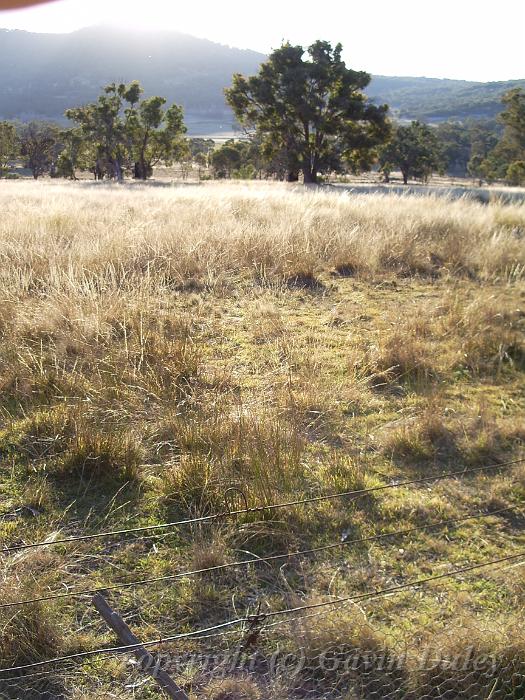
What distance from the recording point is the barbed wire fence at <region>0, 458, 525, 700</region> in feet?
5.64

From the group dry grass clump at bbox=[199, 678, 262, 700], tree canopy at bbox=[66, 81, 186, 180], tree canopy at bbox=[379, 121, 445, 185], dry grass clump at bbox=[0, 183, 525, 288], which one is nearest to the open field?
dry grass clump at bbox=[199, 678, 262, 700]

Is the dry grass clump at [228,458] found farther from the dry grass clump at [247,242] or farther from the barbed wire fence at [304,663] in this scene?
the dry grass clump at [247,242]

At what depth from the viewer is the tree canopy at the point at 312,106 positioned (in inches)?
1110

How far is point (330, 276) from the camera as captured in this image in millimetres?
→ 6727

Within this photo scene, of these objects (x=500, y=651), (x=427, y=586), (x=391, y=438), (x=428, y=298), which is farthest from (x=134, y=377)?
(x=428, y=298)

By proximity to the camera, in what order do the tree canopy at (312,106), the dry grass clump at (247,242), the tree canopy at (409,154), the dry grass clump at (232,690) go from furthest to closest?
the tree canopy at (409,154), the tree canopy at (312,106), the dry grass clump at (247,242), the dry grass clump at (232,690)

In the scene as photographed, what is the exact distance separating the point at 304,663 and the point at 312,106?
30062mm

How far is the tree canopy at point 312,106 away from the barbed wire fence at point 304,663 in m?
29.5

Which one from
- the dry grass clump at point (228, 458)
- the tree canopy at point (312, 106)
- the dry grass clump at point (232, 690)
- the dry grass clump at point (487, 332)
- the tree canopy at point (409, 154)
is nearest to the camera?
the dry grass clump at point (232, 690)

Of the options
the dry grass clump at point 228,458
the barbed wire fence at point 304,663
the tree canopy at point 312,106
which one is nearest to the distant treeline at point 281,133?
the tree canopy at point 312,106

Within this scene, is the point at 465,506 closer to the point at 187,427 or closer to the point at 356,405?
the point at 356,405

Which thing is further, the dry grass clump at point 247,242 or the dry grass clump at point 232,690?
the dry grass clump at point 247,242

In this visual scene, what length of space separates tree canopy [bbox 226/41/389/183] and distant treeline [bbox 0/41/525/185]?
0.05 m

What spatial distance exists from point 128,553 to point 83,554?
0.59 ft
